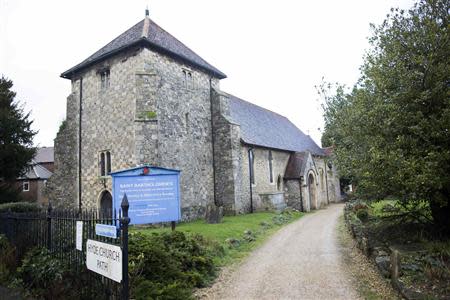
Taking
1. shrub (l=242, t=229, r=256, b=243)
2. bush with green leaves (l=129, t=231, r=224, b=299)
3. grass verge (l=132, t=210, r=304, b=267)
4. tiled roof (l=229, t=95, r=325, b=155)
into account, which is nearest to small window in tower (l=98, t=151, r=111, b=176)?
grass verge (l=132, t=210, r=304, b=267)

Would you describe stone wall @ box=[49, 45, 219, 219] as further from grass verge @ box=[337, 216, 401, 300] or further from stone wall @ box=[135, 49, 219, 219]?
grass verge @ box=[337, 216, 401, 300]

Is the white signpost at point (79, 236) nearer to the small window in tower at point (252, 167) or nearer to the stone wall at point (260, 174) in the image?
the stone wall at point (260, 174)

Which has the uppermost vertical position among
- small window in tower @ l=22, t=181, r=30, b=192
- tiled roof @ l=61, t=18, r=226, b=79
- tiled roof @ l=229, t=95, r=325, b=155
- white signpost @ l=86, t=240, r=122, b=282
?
tiled roof @ l=61, t=18, r=226, b=79

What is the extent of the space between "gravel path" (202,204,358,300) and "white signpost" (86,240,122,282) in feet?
9.36

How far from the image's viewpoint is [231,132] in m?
20.9

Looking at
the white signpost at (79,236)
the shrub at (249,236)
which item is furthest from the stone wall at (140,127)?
the white signpost at (79,236)

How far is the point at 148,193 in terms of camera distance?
36.5 feet

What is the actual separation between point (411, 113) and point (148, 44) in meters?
14.0

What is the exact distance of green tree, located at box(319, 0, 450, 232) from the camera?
7.03m

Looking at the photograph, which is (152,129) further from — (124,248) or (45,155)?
(45,155)

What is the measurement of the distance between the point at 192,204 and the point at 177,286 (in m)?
12.5

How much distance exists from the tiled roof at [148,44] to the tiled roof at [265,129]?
16.8 ft

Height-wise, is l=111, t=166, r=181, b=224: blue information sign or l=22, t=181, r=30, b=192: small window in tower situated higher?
l=22, t=181, r=30, b=192: small window in tower

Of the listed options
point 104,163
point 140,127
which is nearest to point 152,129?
point 140,127
